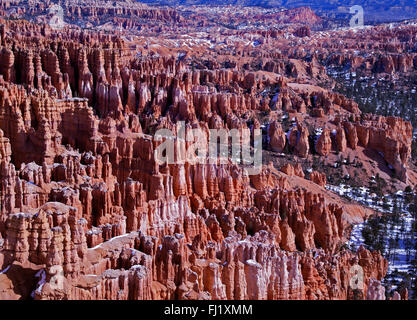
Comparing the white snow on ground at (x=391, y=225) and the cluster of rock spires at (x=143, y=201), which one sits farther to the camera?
the white snow on ground at (x=391, y=225)

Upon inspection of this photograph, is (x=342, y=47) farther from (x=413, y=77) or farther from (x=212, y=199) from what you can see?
(x=212, y=199)

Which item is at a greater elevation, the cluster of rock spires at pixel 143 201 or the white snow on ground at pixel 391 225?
the cluster of rock spires at pixel 143 201

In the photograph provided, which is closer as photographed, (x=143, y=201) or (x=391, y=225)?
(x=143, y=201)

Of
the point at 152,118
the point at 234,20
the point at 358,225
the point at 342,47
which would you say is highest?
the point at 234,20

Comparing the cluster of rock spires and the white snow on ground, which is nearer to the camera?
the cluster of rock spires

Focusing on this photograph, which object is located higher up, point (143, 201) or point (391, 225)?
point (143, 201)

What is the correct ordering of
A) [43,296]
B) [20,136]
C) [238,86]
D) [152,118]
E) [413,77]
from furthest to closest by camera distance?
[413,77] → [238,86] → [152,118] → [20,136] → [43,296]

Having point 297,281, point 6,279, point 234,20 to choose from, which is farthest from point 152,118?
point 234,20

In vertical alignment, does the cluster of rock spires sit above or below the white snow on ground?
above
